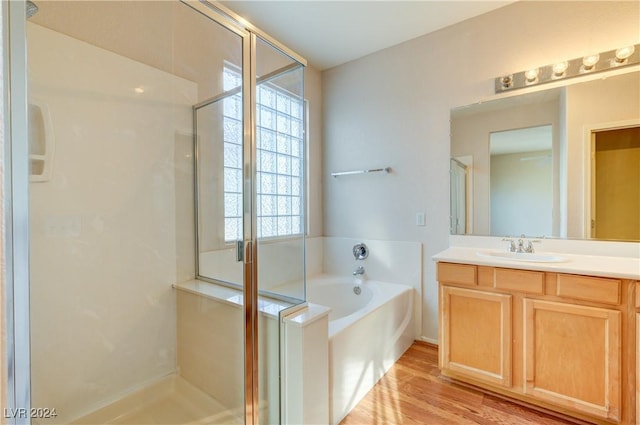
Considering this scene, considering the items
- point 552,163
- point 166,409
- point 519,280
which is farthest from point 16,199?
point 552,163

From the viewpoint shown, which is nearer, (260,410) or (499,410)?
(260,410)

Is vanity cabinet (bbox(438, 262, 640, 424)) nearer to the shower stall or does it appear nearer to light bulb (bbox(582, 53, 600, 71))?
the shower stall

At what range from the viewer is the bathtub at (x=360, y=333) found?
5.41ft

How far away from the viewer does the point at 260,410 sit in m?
1.50

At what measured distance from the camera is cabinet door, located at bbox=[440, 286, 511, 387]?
1.73 m

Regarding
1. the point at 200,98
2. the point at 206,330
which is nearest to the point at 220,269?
the point at 206,330

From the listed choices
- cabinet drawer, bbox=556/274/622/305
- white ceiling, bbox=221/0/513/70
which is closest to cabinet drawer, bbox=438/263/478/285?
cabinet drawer, bbox=556/274/622/305

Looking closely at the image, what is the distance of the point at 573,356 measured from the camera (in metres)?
1.54

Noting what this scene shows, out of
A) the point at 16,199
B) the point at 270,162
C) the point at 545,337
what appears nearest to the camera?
the point at 16,199

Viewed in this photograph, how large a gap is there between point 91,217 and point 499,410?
2.60 metres

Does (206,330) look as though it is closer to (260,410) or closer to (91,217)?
(260,410)

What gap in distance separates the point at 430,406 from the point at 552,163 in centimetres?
181

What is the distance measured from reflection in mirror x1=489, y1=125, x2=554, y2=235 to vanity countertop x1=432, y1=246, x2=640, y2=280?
0.92 feet

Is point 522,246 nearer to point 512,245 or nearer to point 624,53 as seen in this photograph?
point 512,245
